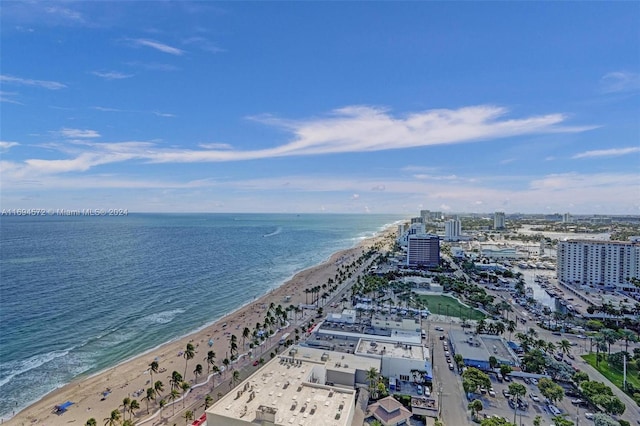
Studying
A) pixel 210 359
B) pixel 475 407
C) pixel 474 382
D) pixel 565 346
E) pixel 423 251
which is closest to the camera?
pixel 475 407

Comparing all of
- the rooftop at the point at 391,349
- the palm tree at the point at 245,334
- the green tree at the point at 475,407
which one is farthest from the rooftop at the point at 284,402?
the palm tree at the point at 245,334

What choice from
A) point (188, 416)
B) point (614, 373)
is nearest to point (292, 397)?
point (188, 416)

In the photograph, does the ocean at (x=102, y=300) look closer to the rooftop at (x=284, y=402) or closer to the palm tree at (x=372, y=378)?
the rooftop at (x=284, y=402)

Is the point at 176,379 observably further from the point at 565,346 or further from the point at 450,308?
the point at 450,308

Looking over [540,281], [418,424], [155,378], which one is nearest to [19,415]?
[155,378]

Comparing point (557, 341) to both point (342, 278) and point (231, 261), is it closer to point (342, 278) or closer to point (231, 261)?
point (342, 278)

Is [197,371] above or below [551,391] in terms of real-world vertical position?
below

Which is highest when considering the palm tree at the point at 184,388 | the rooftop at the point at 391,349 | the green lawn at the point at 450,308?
the rooftop at the point at 391,349
